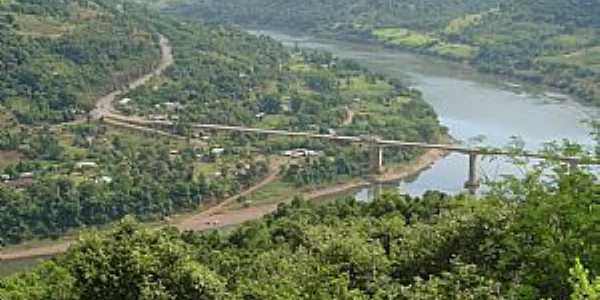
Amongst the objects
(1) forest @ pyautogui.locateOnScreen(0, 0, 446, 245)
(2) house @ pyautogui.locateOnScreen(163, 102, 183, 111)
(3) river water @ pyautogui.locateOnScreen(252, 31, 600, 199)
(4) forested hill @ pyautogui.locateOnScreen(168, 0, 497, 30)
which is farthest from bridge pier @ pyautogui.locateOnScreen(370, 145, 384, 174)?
(4) forested hill @ pyautogui.locateOnScreen(168, 0, 497, 30)

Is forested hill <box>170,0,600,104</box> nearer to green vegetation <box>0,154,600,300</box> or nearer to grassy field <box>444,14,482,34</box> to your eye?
grassy field <box>444,14,482,34</box>

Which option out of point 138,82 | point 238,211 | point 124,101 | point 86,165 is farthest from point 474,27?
point 86,165

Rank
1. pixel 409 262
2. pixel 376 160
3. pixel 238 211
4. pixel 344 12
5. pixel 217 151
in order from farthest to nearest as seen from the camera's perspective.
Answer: pixel 344 12 < pixel 376 160 < pixel 217 151 < pixel 238 211 < pixel 409 262

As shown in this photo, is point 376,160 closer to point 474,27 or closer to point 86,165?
point 86,165

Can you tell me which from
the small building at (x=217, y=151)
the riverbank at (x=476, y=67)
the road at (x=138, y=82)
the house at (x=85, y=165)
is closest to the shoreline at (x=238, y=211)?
the small building at (x=217, y=151)

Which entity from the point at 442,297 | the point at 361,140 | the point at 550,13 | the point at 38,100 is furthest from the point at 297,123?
the point at 442,297

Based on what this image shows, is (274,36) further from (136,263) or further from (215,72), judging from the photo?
(136,263)
